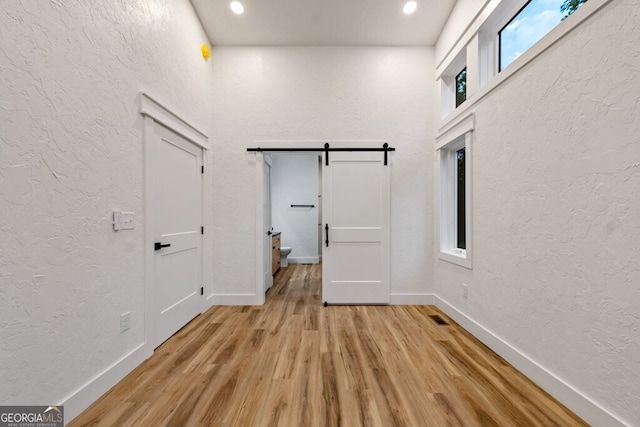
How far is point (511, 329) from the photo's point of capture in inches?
75.2

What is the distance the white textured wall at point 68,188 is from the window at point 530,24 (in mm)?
2951

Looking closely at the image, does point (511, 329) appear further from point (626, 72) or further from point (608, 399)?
point (626, 72)

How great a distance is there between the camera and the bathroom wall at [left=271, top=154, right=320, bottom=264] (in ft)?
20.9

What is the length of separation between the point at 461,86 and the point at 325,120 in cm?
170

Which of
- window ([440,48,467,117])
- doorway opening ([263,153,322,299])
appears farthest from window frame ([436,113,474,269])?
doorway opening ([263,153,322,299])

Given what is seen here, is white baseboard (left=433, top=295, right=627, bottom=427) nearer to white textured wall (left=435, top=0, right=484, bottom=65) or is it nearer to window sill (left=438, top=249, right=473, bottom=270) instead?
window sill (left=438, top=249, right=473, bottom=270)

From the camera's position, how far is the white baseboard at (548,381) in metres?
1.29

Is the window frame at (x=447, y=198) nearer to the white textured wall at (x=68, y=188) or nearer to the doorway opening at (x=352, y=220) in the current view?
the doorway opening at (x=352, y=220)

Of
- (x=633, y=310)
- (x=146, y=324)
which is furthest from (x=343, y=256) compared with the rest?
(x=633, y=310)

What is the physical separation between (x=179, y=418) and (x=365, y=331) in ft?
5.43

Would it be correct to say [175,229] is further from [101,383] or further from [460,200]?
[460,200]

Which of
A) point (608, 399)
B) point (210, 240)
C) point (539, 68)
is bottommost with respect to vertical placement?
point (608, 399)

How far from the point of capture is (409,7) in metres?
2.72

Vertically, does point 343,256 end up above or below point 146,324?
above
